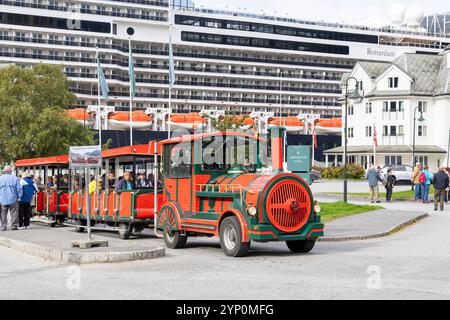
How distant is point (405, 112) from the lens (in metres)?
78.2

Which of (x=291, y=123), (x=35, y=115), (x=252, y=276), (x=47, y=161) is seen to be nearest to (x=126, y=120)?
(x=291, y=123)

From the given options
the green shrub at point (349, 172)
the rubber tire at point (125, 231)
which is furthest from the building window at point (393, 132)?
the rubber tire at point (125, 231)

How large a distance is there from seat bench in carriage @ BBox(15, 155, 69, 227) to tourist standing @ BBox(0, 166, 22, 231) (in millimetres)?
3647

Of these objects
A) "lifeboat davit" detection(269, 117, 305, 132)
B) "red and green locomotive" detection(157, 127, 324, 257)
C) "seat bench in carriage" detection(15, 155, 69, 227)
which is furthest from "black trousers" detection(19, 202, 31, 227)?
"lifeboat davit" detection(269, 117, 305, 132)

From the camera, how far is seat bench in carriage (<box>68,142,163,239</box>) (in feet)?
67.7

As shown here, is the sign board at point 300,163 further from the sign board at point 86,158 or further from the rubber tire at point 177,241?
the sign board at point 86,158

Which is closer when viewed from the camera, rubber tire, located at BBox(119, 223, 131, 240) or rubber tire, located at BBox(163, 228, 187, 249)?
rubber tire, located at BBox(163, 228, 187, 249)

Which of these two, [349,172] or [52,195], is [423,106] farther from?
[52,195]

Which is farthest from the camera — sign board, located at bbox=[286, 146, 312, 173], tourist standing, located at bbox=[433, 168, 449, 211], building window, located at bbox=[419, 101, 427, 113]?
building window, located at bbox=[419, 101, 427, 113]

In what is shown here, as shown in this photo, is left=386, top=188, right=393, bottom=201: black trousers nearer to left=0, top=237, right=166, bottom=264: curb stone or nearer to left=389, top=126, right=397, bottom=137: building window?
left=0, top=237, right=166, bottom=264: curb stone

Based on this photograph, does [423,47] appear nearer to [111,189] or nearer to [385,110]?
[385,110]

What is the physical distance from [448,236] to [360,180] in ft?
146
